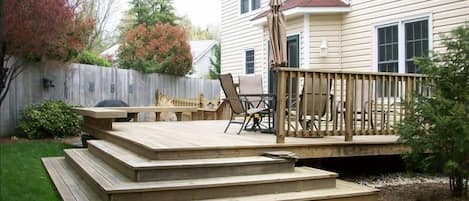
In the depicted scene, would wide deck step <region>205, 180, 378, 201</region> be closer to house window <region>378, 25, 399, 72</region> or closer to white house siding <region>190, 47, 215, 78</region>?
house window <region>378, 25, 399, 72</region>

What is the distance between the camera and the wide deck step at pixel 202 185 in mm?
3605

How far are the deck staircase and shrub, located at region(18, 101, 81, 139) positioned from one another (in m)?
4.80

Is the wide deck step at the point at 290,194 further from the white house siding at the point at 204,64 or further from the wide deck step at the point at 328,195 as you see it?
the white house siding at the point at 204,64

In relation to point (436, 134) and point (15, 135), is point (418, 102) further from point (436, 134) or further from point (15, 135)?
point (15, 135)

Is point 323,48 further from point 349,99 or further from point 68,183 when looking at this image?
point 68,183

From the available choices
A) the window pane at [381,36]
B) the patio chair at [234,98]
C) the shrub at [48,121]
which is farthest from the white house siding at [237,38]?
the patio chair at [234,98]

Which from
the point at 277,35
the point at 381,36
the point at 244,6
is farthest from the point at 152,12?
the point at 277,35

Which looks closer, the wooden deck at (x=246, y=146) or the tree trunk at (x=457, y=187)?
the wooden deck at (x=246, y=146)

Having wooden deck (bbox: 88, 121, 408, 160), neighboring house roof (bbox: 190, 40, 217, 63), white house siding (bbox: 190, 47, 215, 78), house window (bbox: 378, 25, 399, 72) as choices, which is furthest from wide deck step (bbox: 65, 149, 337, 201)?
white house siding (bbox: 190, 47, 215, 78)

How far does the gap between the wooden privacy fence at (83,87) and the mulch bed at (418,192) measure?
7396 millimetres

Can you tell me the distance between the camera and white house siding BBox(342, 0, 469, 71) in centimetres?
748

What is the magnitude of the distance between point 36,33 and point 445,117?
7099 mm

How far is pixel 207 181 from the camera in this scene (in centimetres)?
394

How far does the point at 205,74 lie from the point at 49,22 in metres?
20.1
